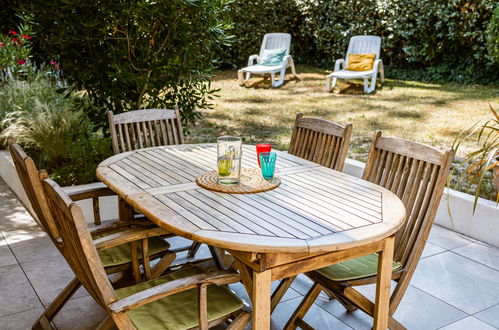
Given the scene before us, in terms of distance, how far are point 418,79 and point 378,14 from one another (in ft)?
5.14

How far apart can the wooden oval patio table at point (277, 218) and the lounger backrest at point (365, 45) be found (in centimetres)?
739

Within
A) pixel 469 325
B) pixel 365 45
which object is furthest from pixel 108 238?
pixel 365 45

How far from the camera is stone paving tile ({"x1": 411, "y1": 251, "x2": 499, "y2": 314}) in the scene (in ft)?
10.0

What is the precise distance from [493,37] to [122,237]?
8.05 meters

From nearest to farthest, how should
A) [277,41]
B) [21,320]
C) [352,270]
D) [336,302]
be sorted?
1. [352,270]
2. [21,320]
3. [336,302]
4. [277,41]

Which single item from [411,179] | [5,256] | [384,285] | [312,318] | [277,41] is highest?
[277,41]

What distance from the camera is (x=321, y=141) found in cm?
331

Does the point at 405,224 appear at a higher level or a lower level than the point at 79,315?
higher

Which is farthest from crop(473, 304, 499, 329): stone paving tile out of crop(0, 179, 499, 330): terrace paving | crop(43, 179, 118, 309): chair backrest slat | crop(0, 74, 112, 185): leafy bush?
crop(0, 74, 112, 185): leafy bush

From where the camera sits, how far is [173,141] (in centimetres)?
381

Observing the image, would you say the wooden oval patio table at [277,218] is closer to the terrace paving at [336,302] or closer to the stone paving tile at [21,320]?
the terrace paving at [336,302]

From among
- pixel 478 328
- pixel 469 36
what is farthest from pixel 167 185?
pixel 469 36

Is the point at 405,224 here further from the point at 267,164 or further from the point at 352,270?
the point at 267,164

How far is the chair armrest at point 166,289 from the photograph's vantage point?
1.86 metres
